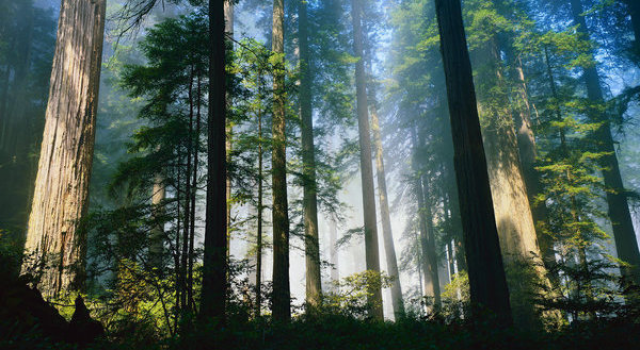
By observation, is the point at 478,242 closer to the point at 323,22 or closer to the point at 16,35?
the point at 323,22

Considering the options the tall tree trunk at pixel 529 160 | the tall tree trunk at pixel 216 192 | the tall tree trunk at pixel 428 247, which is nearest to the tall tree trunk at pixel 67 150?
the tall tree trunk at pixel 216 192

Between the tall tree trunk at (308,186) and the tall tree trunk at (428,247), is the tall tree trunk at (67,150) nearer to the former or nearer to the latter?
the tall tree trunk at (308,186)

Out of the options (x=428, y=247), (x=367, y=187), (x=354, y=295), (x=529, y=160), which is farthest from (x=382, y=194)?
(x=354, y=295)

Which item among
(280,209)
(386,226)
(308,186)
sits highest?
(386,226)

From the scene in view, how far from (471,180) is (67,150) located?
7.74 metres

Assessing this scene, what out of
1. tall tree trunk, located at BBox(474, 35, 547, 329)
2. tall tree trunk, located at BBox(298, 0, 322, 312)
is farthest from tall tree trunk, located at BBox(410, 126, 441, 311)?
tall tree trunk, located at BBox(298, 0, 322, 312)

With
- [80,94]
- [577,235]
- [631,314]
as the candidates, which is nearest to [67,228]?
[80,94]

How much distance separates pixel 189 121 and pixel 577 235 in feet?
40.7

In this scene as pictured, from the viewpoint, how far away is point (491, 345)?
362 cm

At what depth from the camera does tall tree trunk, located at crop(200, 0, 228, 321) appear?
5355 millimetres

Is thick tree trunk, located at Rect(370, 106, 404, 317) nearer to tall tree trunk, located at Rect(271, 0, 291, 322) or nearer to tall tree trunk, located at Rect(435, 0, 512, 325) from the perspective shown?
tall tree trunk, located at Rect(271, 0, 291, 322)

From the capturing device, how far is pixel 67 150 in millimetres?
6520

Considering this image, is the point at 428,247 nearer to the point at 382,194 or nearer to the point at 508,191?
the point at 382,194

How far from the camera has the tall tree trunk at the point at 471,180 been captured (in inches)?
193
